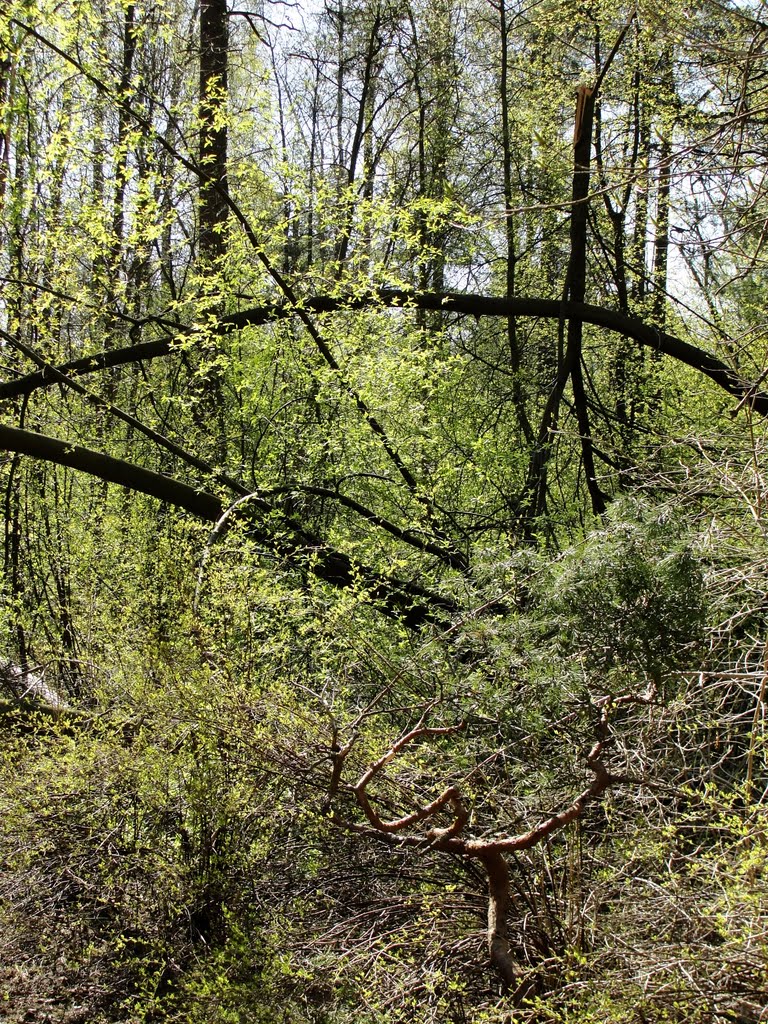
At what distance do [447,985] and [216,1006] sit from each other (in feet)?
3.00

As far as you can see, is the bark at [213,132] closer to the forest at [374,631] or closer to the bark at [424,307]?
the forest at [374,631]

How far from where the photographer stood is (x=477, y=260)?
11.0 meters

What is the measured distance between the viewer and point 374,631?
548 centimetres

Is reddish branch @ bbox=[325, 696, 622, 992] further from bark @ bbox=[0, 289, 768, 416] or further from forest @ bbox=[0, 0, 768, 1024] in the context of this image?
bark @ bbox=[0, 289, 768, 416]

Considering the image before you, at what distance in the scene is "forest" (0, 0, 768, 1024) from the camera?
136 inches

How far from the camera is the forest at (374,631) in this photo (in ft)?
11.3

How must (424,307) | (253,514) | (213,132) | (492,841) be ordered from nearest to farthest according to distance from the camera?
(492,841)
(253,514)
(424,307)
(213,132)

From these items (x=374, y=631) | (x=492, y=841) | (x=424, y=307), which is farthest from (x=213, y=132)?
(x=492, y=841)

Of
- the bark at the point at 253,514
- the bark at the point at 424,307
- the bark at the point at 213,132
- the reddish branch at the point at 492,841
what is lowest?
the reddish branch at the point at 492,841

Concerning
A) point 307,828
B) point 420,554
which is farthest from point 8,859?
point 420,554

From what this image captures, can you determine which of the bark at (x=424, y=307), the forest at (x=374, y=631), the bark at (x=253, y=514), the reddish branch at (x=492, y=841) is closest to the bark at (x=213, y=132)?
the forest at (x=374, y=631)

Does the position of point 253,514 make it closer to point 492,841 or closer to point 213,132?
point 492,841

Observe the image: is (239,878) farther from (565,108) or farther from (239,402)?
(565,108)

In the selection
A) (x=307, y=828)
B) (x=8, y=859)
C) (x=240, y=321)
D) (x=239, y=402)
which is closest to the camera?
(x=307, y=828)
